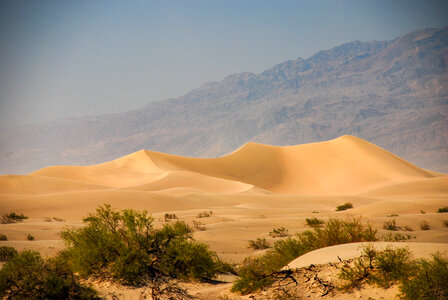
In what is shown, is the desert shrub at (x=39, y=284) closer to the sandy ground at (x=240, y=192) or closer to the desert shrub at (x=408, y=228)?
the sandy ground at (x=240, y=192)

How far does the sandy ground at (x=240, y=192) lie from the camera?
2003cm

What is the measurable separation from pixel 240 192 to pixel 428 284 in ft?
134

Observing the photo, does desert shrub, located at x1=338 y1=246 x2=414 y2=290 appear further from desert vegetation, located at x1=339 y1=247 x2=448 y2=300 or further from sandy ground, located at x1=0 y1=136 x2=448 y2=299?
sandy ground, located at x1=0 y1=136 x2=448 y2=299

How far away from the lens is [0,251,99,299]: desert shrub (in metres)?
7.67

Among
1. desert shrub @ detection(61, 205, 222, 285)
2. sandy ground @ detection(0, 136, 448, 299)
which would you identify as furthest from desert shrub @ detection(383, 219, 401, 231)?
desert shrub @ detection(61, 205, 222, 285)

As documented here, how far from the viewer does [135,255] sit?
9219 mm

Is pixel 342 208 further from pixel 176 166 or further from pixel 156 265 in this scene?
pixel 176 166

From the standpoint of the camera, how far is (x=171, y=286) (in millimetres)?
8438

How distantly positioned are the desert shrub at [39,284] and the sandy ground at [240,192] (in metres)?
2.21

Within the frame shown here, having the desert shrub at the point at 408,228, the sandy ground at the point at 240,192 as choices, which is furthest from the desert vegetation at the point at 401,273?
the desert shrub at the point at 408,228

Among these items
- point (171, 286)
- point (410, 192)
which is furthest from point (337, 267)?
point (410, 192)

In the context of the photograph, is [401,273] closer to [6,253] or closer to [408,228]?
[6,253]

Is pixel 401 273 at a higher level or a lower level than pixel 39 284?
lower

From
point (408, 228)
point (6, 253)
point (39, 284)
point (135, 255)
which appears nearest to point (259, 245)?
point (408, 228)
